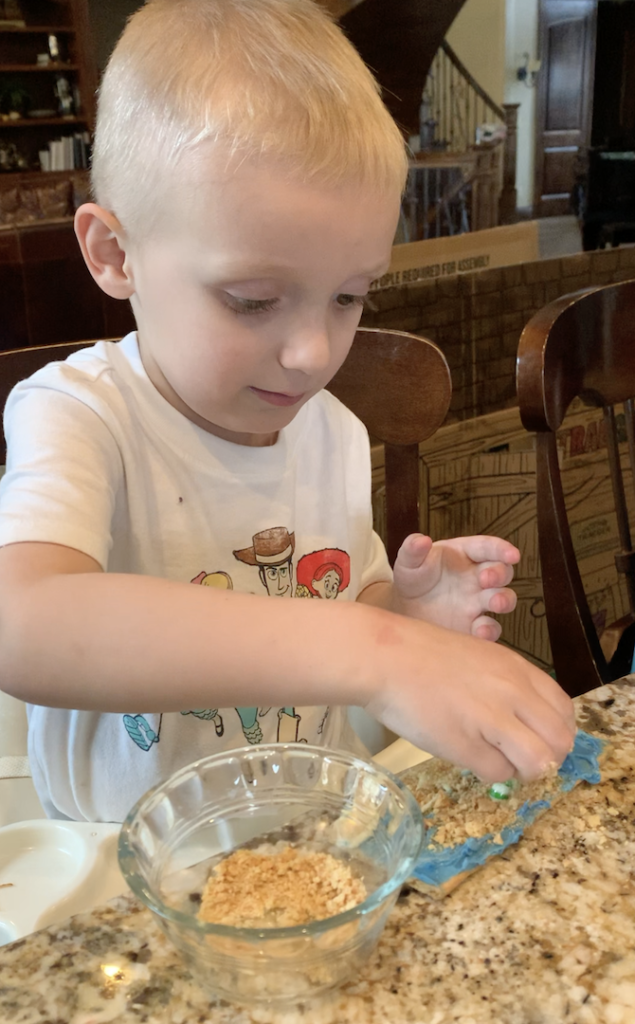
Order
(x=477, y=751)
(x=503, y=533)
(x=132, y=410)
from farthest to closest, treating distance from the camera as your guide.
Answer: (x=503, y=533)
(x=132, y=410)
(x=477, y=751)

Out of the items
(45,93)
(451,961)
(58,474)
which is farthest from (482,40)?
(451,961)

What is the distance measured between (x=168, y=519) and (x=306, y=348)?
252 millimetres

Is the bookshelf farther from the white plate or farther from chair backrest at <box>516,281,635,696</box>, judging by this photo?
the white plate

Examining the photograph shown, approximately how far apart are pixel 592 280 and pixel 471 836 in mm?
1974

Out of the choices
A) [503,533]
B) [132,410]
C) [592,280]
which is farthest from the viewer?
[592,280]

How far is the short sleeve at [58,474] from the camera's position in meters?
0.57

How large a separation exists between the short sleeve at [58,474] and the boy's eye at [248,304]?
0.18 metres

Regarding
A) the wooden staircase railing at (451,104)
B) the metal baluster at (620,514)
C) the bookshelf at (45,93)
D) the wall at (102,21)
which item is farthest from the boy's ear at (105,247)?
the wall at (102,21)

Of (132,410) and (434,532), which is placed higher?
(132,410)

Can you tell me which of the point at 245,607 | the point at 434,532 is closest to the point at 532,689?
the point at 245,607

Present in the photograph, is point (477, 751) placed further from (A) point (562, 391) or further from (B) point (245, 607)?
(A) point (562, 391)

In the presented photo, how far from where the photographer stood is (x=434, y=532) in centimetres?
188

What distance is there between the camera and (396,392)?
3.22 feet

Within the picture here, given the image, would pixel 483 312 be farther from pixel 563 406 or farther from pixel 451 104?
pixel 451 104
